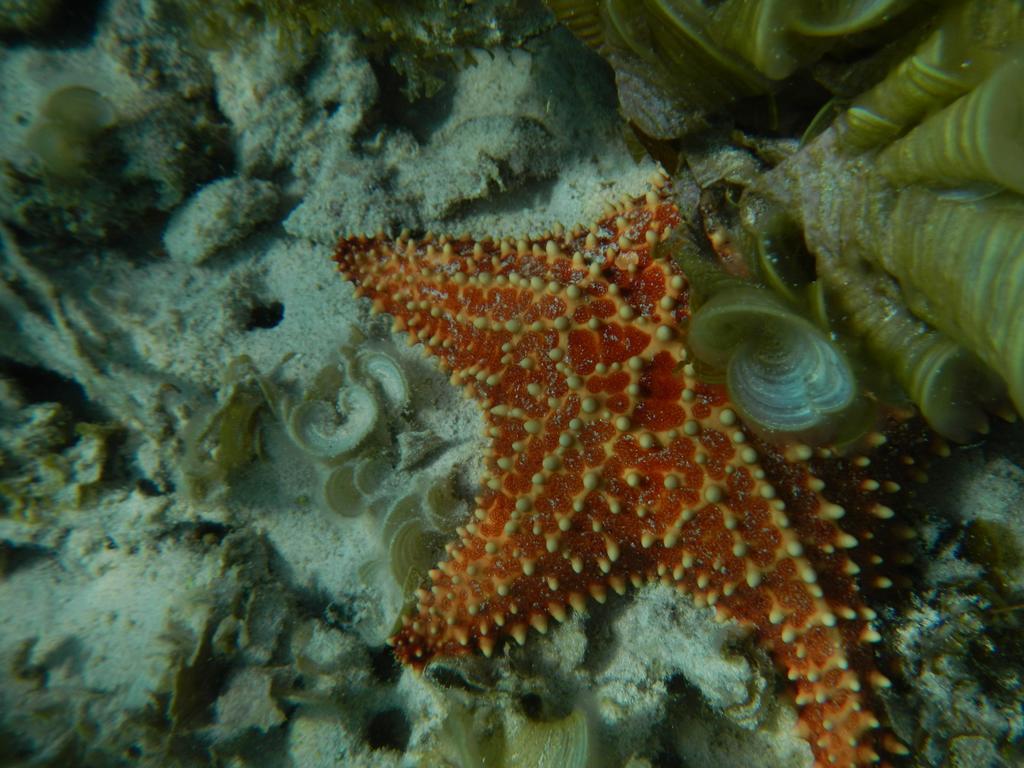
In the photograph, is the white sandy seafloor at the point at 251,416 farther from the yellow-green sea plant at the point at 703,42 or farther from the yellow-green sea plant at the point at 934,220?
the yellow-green sea plant at the point at 934,220

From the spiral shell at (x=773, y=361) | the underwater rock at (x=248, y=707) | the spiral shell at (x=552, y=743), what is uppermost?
the spiral shell at (x=773, y=361)

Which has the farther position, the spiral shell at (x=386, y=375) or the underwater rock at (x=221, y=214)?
the underwater rock at (x=221, y=214)

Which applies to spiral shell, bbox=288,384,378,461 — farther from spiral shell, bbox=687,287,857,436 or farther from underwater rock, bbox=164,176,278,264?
spiral shell, bbox=687,287,857,436

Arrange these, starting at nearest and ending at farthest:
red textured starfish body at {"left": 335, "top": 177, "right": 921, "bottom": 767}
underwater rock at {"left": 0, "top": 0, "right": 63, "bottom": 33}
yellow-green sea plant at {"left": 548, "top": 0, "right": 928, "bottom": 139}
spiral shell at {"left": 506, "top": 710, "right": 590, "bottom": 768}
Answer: yellow-green sea plant at {"left": 548, "top": 0, "right": 928, "bottom": 139}, red textured starfish body at {"left": 335, "top": 177, "right": 921, "bottom": 767}, spiral shell at {"left": 506, "top": 710, "right": 590, "bottom": 768}, underwater rock at {"left": 0, "top": 0, "right": 63, "bottom": 33}

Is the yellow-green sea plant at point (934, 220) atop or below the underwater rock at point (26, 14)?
below

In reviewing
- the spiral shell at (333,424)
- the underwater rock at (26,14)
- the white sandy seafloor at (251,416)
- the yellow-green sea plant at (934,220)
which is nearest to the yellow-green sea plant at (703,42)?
the yellow-green sea plant at (934,220)

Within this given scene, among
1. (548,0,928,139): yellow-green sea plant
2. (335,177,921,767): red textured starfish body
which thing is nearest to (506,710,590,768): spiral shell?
(335,177,921,767): red textured starfish body

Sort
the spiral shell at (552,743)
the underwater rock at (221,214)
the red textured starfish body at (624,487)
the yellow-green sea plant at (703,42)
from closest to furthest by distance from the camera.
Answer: the yellow-green sea plant at (703,42)
the red textured starfish body at (624,487)
the spiral shell at (552,743)
the underwater rock at (221,214)

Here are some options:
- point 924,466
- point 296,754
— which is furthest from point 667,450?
point 296,754
